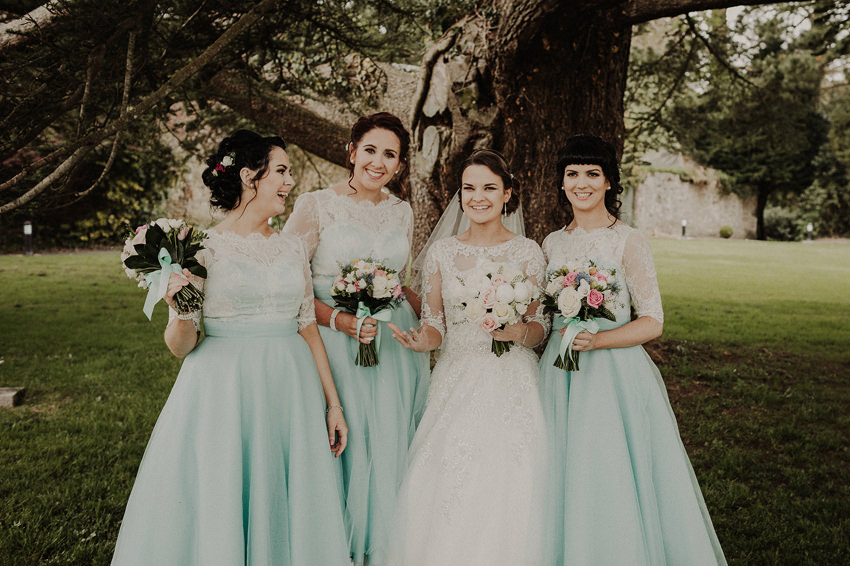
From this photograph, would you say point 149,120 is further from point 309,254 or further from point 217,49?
point 309,254

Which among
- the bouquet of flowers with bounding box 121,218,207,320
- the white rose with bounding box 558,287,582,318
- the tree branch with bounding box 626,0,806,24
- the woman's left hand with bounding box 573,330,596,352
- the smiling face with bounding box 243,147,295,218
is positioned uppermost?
the tree branch with bounding box 626,0,806,24

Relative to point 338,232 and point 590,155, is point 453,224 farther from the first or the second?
point 590,155

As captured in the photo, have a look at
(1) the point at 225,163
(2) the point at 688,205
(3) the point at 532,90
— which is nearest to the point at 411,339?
(1) the point at 225,163

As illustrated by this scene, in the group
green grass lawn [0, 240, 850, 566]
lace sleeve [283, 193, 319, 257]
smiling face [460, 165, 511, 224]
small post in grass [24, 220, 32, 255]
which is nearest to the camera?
smiling face [460, 165, 511, 224]

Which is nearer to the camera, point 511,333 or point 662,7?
point 511,333

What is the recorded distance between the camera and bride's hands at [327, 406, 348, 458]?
11.2 ft

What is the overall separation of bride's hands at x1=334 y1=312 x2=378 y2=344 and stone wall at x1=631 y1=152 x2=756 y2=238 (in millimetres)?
33171

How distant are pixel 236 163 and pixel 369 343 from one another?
48.4 inches

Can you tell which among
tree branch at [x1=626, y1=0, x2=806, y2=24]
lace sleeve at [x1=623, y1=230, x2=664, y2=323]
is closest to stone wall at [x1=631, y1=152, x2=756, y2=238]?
tree branch at [x1=626, y1=0, x2=806, y2=24]

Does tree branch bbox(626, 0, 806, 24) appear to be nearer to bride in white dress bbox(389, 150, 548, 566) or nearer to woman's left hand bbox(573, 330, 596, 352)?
bride in white dress bbox(389, 150, 548, 566)

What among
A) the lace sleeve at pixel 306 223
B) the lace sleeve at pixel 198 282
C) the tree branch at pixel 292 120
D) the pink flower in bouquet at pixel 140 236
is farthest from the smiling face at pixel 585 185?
the tree branch at pixel 292 120

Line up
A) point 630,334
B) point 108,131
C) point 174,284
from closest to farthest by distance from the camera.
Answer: point 174,284
point 630,334
point 108,131

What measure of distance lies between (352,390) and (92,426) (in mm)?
3880

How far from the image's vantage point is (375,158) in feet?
12.4
